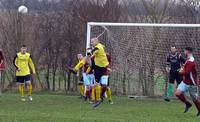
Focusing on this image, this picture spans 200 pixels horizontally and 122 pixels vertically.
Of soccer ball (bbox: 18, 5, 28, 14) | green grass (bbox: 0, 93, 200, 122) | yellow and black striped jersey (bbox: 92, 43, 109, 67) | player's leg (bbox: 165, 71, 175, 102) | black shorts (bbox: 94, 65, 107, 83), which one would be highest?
soccer ball (bbox: 18, 5, 28, 14)

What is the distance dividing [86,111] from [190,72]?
3.41m

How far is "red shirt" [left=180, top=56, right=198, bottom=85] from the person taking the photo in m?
16.4

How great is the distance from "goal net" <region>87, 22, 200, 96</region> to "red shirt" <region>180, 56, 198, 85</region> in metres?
7.43

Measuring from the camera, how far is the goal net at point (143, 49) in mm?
24156

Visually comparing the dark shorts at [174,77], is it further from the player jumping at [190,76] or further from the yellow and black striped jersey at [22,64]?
the player jumping at [190,76]

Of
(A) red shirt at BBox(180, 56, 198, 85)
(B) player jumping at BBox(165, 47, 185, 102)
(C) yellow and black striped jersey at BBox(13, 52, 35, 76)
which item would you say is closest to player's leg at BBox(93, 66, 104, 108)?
(A) red shirt at BBox(180, 56, 198, 85)

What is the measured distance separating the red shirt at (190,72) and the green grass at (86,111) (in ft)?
3.32

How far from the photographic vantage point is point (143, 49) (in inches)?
965

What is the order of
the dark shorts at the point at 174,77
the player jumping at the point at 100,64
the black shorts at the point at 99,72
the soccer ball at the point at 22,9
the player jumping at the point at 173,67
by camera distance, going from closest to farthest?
the player jumping at the point at 100,64 < the black shorts at the point at 99,72 < the player jumping at the point at 173,67 < the dark shorts at the point at 174,77 < the soccer ball at the point at 22,9

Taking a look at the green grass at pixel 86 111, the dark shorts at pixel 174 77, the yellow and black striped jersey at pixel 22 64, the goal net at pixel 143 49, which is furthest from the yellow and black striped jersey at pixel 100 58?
the goal net at pixel 143 49

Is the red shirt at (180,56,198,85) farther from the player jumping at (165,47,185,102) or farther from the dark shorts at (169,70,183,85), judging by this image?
the dark shorts at (169,70,183,85)

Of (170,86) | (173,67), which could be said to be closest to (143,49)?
(173,67)

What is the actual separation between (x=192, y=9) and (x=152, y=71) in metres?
4.08

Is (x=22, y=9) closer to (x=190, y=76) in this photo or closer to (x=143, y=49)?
(x=143, y=49)
